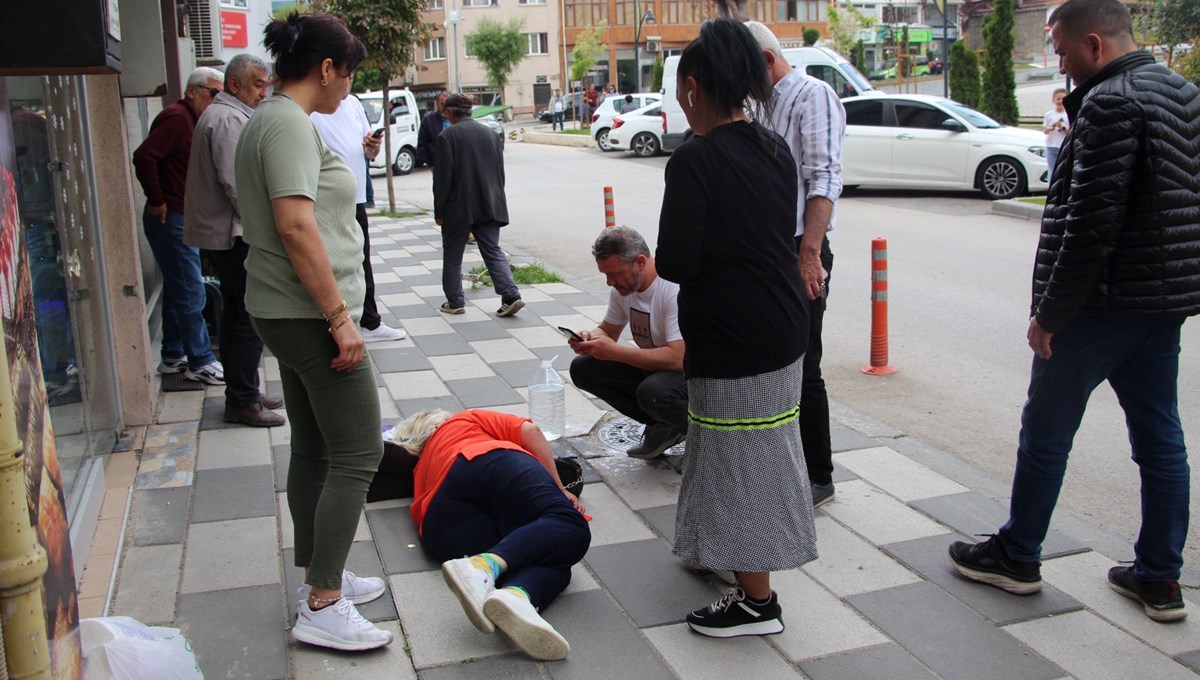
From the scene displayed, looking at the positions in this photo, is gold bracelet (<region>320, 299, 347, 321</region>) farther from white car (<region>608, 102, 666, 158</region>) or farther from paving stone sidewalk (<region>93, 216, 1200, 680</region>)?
white car (<region>608, 102, 666, 158</region>)

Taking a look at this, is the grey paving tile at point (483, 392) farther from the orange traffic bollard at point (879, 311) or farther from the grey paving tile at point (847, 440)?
the orange traffic bollard at point (879, 311)

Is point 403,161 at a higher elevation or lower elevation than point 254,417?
higher

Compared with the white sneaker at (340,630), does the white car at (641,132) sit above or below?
above

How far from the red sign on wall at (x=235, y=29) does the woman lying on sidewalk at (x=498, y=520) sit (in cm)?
1585

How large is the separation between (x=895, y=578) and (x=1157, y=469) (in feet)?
2.99

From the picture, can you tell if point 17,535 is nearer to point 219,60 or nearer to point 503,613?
point 503,613

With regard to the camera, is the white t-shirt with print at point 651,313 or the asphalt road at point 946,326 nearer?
the white t-shirt with print at point 651,313

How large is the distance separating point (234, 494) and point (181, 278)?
2.11 m

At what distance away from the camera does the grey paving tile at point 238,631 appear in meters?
3.22

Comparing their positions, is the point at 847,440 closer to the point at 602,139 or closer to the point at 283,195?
the point at 283,195

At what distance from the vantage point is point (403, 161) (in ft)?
83.1

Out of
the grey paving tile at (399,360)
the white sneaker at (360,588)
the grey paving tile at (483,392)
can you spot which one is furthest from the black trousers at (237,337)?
the white sneaker at (360,588)

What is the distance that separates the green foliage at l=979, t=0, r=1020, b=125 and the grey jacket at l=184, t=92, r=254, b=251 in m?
21.7

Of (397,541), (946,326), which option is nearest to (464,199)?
(946,326)
